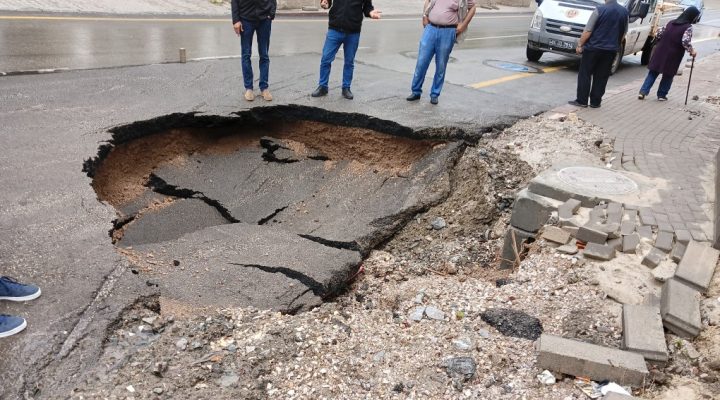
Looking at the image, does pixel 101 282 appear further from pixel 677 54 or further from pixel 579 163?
pixel 677 54

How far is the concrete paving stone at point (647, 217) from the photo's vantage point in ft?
14.8

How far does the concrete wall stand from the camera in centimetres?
1911

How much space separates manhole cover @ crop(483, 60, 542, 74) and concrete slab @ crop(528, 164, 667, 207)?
22.3 feet

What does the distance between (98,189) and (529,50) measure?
10.8 metres

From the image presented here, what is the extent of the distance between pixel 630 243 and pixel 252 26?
508cm

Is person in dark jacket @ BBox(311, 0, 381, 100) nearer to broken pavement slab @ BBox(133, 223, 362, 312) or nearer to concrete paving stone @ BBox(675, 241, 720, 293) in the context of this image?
broken pavement slab @ BBox(133, 223, 362, 312)

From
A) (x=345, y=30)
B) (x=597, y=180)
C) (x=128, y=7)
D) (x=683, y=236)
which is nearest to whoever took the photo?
(x=683, y=236)

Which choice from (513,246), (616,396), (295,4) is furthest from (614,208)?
(295,4)

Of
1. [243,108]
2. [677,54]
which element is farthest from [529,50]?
[243,108]

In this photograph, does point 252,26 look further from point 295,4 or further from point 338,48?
point 295,4

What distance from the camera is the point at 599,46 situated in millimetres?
8594

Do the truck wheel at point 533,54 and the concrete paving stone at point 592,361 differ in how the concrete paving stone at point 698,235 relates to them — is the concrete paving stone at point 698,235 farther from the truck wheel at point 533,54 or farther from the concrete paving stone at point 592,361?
the truck wheel at point 533,54

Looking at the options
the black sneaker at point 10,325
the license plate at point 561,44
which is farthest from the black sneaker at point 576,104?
the black sneaker at point 10,325

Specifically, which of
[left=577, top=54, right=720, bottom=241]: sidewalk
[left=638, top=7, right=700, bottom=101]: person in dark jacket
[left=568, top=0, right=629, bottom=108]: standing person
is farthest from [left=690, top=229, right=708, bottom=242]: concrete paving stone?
[left=638, top=7, right=700, bottom=101]: person in dark jacket
